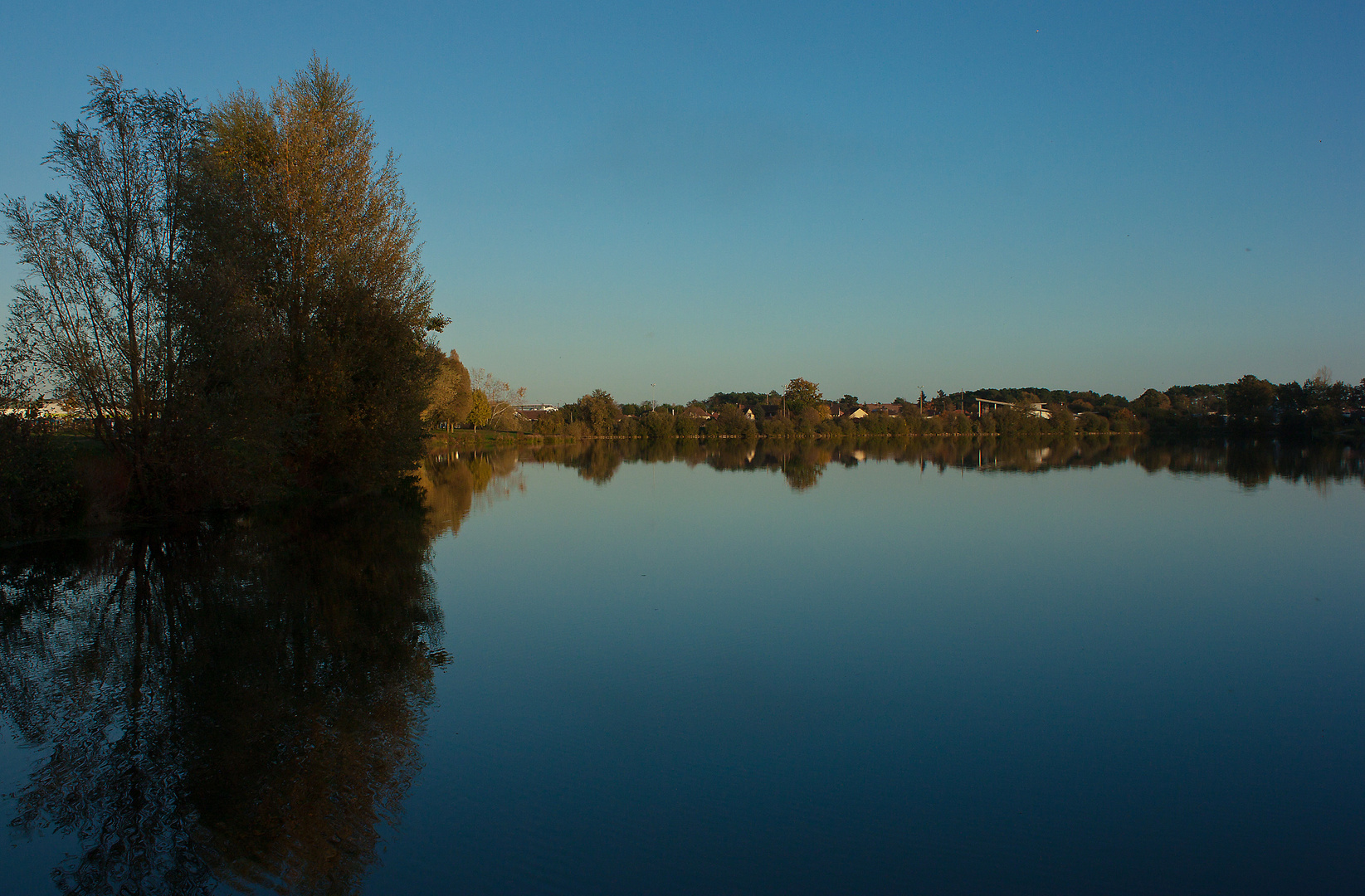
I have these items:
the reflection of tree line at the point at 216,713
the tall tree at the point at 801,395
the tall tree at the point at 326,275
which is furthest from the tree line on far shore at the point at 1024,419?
the reflection of tree line at the point at 216,713

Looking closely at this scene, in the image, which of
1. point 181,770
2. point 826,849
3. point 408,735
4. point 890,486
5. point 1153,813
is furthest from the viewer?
point 890,486

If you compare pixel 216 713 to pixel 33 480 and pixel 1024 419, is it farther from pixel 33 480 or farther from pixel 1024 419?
pixel 1024 419

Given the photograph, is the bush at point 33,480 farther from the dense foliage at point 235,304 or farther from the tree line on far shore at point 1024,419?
the tree line on far shore at point 1024,419

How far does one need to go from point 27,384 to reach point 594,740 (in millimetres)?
13327

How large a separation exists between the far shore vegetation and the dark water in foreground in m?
2.67

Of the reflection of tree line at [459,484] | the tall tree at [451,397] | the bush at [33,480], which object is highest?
the tall tree at [451,397]

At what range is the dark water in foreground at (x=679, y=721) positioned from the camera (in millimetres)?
3939

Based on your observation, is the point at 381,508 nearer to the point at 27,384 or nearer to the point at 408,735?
the point at 27,384

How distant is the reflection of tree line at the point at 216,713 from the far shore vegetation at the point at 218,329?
442cm

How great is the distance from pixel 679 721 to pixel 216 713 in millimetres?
3307

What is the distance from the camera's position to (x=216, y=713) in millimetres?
5648

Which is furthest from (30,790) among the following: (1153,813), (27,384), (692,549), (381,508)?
(381,508)

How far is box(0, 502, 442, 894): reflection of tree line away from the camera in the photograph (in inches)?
155

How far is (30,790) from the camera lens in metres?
4.50
